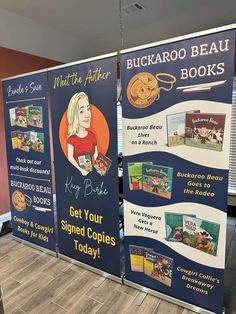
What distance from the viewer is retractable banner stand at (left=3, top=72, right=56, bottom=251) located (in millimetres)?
2611

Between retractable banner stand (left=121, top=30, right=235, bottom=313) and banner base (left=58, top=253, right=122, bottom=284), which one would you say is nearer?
retractable banner stand (left=121, top=30, right=235, bottom=313)

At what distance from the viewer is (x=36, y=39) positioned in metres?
3.79

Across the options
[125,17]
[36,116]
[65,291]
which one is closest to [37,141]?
[36,116]

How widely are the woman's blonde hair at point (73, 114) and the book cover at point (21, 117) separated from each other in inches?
27.0

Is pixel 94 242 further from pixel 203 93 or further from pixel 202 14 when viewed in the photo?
pixel 202 14

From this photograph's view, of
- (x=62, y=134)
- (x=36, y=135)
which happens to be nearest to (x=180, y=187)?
(x=62, y=134)

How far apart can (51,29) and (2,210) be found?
2983 millimetres

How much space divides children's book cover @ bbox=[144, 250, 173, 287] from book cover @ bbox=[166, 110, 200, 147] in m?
0.95

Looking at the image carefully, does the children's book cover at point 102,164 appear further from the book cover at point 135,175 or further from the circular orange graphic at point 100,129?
the book cover at point 135,175

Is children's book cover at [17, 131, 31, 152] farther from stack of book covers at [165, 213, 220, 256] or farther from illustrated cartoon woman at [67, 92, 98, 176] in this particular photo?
stack of book covers at [165, 213, 220, 256]

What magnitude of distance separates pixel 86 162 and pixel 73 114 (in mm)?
472

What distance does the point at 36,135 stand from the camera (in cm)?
267

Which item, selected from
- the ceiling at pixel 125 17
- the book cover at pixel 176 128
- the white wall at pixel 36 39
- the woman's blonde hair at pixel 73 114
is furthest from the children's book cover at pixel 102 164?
the white wall at pixel 36 39
